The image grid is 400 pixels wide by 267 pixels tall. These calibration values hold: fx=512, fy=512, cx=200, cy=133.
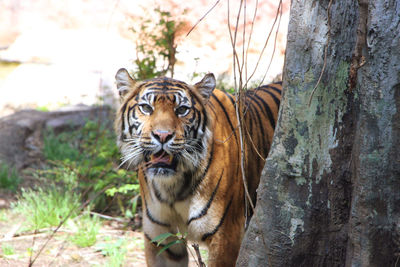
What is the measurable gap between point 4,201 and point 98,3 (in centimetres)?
927

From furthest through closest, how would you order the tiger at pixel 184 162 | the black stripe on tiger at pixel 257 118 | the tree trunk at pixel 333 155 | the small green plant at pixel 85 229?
the small green plant at pixel 85 229
the black stripe on tiger at pixel 257 118
the tiger at pixel 184 162
the tree trunk at pixel 333 155

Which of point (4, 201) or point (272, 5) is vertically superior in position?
point (272, 5)

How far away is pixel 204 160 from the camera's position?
3.12 m

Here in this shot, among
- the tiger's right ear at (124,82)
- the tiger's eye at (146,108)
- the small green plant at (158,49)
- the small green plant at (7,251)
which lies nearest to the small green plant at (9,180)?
the small green plant at (7,251)

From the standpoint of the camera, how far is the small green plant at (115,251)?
13.0 feet

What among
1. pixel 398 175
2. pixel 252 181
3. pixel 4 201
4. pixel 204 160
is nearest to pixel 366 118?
pixel 398 175

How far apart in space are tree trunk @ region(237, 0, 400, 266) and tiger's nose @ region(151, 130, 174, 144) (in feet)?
2.39

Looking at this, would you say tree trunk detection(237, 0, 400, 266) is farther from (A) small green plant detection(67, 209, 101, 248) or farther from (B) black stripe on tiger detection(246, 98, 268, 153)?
(A) small green plant detection(67, 209, 101, 248)

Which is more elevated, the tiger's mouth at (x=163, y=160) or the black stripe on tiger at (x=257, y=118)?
the black stripe on tiger at (x=257, y=118)

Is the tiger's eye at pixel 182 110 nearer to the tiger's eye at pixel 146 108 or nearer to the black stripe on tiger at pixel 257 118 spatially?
the tiger's eye at pixel 146 108

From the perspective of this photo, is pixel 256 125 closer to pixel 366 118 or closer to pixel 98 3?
pixel 366 118

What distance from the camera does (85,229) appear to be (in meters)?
4.57

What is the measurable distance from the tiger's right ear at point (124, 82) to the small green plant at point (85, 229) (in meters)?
1.65

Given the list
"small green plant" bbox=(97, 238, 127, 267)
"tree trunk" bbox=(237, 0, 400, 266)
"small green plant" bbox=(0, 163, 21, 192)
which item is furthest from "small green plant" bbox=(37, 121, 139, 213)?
"tree trunk" bbox=(237, 0, 400, 266)
